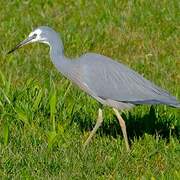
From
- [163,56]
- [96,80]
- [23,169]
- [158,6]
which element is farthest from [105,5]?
[23,169]

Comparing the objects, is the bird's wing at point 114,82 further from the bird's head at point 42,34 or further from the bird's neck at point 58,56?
the bird's head at point 42,34

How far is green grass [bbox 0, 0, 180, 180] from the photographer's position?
276 inches

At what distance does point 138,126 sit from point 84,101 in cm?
83

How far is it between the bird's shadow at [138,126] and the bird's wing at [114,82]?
0.61 metres

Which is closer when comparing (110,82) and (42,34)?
(110,82)

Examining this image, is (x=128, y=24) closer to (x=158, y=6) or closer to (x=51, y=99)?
(x=158, y=6)

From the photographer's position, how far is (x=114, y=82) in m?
7.45

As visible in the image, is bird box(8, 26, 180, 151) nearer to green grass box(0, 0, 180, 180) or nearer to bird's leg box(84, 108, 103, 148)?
bird's leg box(84, 108, 103, 148)

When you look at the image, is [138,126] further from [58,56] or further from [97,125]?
[58,56]

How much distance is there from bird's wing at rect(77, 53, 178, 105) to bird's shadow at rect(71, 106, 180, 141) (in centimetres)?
61

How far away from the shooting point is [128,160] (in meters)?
7.14

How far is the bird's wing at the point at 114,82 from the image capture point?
7375mm

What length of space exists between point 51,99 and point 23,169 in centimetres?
127

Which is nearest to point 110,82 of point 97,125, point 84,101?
point 97,125
